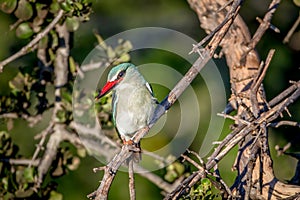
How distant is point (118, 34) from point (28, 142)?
966mm

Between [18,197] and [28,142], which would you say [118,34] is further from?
[18,197]

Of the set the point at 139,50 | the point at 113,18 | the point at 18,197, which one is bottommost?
the point at 18,197

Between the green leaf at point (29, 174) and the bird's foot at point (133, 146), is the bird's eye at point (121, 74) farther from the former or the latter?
the green leaf at point (29, 174)

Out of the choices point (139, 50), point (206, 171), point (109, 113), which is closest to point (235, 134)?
point (206, 171)

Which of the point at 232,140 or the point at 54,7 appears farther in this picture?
the point at 54,7

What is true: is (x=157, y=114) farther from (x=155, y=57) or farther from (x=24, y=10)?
(x=155, y=57)

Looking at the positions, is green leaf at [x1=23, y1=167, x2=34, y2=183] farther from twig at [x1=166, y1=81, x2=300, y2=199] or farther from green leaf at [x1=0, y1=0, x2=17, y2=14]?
twig at [x1=166, y1=81, x2=300, y2=199]

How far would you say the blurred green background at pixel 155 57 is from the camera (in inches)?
160

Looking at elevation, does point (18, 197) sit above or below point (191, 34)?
below

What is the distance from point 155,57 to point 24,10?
146cm

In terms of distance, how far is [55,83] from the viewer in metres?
3.47

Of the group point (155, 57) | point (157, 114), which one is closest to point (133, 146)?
point (157, 114)

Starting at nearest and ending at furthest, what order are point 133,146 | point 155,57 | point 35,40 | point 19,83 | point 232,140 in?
point 232,140 → point 133,146 → point 35,40 → point 19,83 → point 155,57

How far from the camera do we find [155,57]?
14.6 feet
